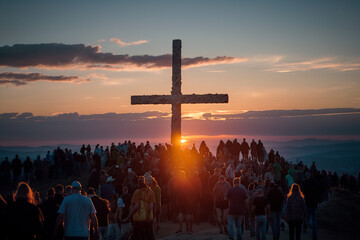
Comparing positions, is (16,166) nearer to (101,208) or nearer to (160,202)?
(160,202)

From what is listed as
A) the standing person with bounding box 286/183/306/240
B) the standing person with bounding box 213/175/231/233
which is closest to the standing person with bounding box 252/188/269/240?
the standing person with bounding box 286/183/306/240

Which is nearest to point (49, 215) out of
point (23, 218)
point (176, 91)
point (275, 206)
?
point (23, 218)

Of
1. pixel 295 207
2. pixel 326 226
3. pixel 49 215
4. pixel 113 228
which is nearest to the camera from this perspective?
pixel 49 215

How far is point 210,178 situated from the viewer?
16531mm

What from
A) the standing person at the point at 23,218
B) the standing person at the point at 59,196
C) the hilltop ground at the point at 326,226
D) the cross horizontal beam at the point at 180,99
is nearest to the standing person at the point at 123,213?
the standing person at the point at 59,196

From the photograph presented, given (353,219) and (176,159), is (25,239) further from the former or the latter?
(353,219)

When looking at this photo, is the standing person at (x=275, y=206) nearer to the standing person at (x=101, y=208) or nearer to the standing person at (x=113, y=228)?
the standing person at (x=113, y=228)

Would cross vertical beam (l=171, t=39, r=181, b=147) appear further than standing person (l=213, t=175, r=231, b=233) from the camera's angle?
Yes

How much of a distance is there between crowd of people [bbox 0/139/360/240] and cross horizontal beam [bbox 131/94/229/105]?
2.33 m

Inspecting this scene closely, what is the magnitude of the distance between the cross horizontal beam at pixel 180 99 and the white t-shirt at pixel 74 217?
1013cm

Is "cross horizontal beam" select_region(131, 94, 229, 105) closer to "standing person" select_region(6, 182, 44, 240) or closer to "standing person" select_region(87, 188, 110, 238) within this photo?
"standing person" select_region(87, 188, 110, 238)

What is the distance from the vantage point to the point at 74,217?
8.30 m

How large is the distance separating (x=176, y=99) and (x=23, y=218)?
11.7 metres

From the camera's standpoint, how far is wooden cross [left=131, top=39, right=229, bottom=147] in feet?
58.7
